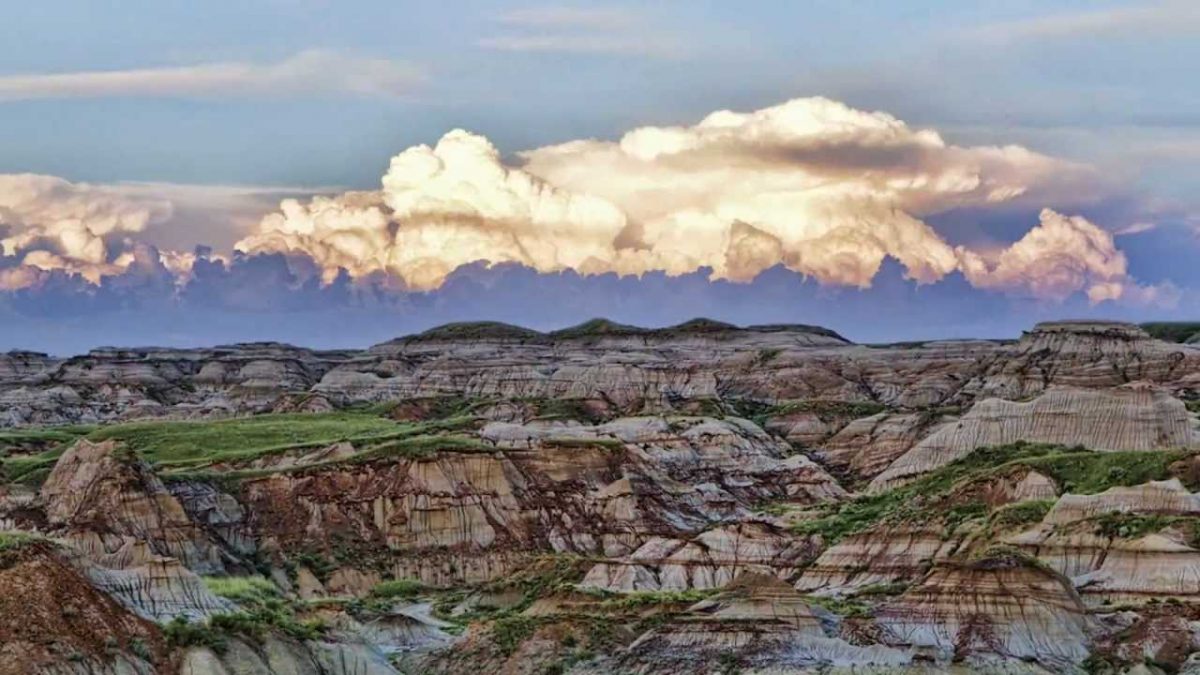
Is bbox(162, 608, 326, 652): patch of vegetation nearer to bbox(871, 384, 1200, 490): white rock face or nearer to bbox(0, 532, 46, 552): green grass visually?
bbox(0, 532, 46, 552): green grass

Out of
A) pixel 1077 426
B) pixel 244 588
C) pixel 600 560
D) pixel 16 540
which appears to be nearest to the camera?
pixel 16 540

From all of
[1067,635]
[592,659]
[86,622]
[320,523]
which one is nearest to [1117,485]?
[1067,635]

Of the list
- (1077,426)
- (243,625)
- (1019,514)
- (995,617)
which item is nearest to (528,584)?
(1019,514)

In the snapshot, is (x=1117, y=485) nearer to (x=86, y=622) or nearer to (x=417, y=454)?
(x=417, y=454)

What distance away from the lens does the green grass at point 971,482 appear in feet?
508

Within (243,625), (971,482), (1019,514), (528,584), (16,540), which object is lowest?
(528,584)

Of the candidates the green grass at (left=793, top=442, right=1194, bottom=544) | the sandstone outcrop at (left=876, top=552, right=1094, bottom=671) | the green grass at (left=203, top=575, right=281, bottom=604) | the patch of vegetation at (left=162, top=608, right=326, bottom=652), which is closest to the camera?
the patch of vegetation at (left=162, top=608, right=326, bottom=652)

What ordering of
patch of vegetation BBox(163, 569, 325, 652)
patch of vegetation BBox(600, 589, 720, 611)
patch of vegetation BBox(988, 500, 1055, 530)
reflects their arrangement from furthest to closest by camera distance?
patch of vegetation BBox(988, 500, 1055, 530) < patch of vegetation BBox(600, 589, 720, 611) < patch of vegetation BBox(163, 569, 325, 652)

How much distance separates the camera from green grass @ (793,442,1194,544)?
155 m

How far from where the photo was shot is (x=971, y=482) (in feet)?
534

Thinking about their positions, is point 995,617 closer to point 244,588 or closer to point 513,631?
point 513,631

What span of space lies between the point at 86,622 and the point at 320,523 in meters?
80.8

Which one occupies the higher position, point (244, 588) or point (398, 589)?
point (244, 588)

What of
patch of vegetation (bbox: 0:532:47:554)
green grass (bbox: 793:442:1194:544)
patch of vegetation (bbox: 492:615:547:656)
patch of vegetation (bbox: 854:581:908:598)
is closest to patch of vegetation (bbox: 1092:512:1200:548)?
patch of vegetation (bbox: 854:581:908:598)
